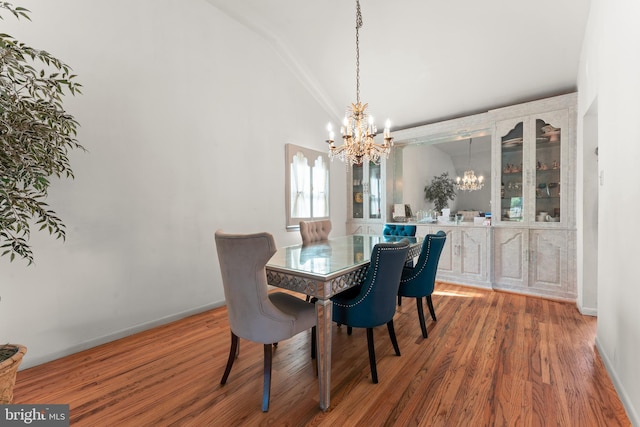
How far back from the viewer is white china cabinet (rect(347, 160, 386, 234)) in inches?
200

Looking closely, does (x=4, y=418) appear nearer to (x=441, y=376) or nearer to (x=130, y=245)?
(x=130, y=245)

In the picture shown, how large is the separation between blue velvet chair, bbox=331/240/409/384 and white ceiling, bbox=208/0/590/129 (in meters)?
2.68

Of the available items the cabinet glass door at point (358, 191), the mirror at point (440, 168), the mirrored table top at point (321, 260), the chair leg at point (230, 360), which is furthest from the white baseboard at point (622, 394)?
the cabinet glass door at point (358, 191)

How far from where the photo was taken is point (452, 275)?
4.25 metres

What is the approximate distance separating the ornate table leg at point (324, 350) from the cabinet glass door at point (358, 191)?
3.83m

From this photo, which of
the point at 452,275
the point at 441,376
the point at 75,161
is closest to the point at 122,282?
the point at 75,161

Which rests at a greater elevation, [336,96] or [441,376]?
[336,96]

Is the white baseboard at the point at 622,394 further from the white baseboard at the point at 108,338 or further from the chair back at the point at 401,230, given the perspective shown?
the white baseboard at the point at 108,338

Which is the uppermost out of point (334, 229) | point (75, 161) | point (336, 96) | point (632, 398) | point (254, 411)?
point (336, 96)

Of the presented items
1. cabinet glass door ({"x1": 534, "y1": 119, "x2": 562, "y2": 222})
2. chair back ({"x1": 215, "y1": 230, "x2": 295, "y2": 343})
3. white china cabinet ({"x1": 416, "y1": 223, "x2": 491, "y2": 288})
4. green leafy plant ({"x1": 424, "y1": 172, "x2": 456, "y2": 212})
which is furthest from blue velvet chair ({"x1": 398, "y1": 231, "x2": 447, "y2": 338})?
green leafy plant ({"x1": 424, "y1": 172, "x2": 456, "y2": 212})

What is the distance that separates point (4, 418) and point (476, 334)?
321 centimetres

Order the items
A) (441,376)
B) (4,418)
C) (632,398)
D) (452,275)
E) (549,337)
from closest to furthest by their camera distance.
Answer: (4,418) → (632,398) → (441,376) → (549,337) → (452,275)

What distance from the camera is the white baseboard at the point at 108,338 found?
210 centimetres

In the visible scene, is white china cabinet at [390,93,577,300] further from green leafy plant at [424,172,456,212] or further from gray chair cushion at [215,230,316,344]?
gray chair cushion at [215,230,316,344]
